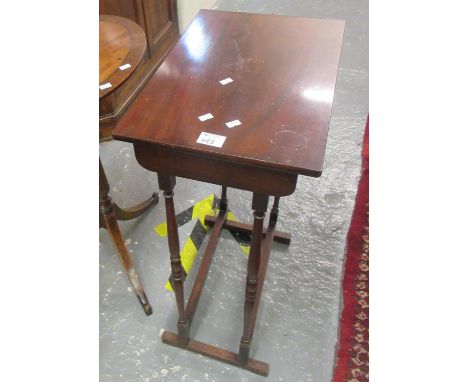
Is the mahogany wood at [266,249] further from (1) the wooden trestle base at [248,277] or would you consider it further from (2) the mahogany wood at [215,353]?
(2) the mahogany wood at [215,353]

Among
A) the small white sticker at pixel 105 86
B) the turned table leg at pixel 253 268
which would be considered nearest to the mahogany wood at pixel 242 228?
the turned table leg at pixel 253 268

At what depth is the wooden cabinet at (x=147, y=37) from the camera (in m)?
2.17

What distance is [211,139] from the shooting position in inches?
33.2

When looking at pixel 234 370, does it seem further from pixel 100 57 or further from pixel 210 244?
pixel 100 57

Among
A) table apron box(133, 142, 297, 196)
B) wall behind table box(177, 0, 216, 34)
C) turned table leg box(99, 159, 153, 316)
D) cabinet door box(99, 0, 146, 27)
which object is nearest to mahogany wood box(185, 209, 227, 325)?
turned table leg box(99, 159, 153, 316)

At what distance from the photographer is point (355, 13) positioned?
12.4ft

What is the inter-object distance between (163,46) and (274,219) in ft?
5.57

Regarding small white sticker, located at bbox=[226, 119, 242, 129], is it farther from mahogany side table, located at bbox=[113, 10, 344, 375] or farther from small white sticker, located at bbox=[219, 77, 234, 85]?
small white sticker, located at bbox=[219, 77, 234, 85]

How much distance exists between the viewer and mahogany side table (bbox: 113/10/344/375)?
2.74ft

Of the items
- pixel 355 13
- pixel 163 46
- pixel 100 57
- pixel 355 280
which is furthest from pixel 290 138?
pixel 355 13

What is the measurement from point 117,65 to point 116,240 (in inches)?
30.6

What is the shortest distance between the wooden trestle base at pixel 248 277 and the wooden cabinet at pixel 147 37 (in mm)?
926

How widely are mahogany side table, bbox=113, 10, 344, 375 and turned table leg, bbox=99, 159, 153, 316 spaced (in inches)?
10.1

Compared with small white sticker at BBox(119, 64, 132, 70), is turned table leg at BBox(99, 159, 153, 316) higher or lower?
lower
